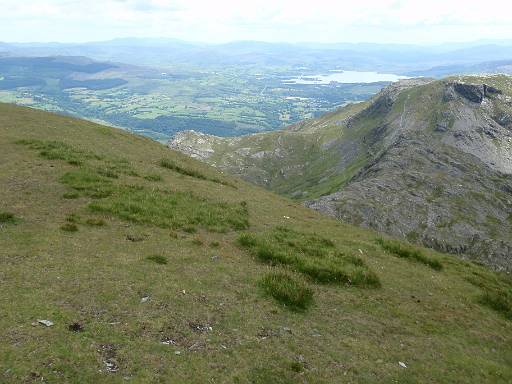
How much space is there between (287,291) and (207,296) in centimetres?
348

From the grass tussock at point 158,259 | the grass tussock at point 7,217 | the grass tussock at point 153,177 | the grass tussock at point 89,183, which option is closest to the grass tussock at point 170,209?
the grass tussock at point 89,183

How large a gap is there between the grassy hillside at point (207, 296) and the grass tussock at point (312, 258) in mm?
97

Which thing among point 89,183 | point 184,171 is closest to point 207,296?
point 89,183

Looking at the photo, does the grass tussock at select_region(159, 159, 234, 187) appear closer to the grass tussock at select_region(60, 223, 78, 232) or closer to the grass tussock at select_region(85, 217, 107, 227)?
the grass tussock at select_region(85, 217, 107, 227)

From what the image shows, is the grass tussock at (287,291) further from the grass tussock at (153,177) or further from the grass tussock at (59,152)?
the grass tussock at (59,152)

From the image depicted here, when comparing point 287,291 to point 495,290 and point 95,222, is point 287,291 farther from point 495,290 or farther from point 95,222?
point 495,290

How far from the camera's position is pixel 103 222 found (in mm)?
22953

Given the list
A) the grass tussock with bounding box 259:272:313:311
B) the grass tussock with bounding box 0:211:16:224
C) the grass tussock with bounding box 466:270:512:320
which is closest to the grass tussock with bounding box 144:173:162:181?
the grass tussock with bounding box 0:211:16:224

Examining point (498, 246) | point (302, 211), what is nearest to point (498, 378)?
point (302, 211)

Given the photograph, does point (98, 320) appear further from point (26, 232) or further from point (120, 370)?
point (26, 232)

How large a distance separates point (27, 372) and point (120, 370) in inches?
89.5

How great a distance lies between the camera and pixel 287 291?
1831cm

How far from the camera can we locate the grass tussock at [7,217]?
69.1 feet

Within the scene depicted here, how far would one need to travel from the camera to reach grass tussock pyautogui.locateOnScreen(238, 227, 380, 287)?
21938 mm
